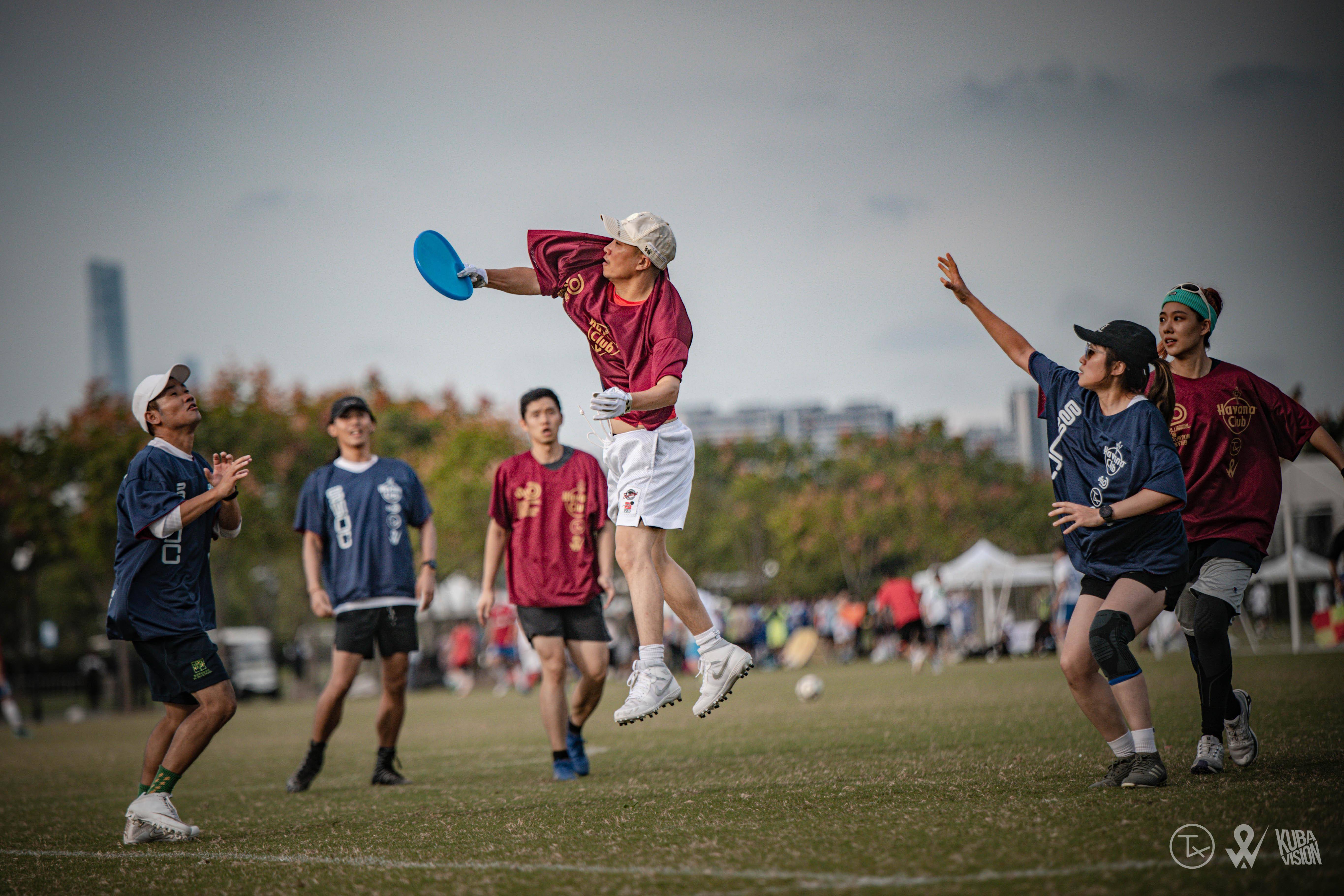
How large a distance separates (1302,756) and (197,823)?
5.88 meters

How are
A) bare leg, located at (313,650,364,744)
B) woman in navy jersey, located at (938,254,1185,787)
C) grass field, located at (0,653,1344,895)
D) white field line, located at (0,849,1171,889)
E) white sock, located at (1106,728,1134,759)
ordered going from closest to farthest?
white field line, located at (0,849,1171,889), grass field, located at (0,653,1344,895), woman in navy jersey, located at (938,254,1185,787), white sock, located at (1106,728,1134,759), bare leg, located at (313,650,364,744)

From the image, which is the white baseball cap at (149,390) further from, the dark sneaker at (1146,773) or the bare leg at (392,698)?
the dark sneaker at (1146,773)

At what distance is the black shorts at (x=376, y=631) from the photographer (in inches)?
299

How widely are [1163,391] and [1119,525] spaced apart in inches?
30.9

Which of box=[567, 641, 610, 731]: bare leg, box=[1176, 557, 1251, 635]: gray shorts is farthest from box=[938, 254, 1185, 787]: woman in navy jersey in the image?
box=[567, 641, 610, 731]: bare leg

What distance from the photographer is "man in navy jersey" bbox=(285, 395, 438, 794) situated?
761 cm

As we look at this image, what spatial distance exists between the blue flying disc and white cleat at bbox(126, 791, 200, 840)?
290 cm

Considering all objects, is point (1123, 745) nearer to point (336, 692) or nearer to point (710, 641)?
point (710, 641)

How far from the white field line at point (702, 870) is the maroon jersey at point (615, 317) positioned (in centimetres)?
219

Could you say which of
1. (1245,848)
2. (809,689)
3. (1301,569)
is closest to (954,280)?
(1245,848)

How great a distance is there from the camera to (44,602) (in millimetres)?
62000

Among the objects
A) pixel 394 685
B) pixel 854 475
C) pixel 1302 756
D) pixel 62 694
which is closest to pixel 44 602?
pixel 62 694

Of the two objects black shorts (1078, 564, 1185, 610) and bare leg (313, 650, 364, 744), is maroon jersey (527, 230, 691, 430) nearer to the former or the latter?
black shorts (1078, 564, 1185, 610)

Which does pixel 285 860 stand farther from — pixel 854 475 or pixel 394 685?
pixel 854 475
